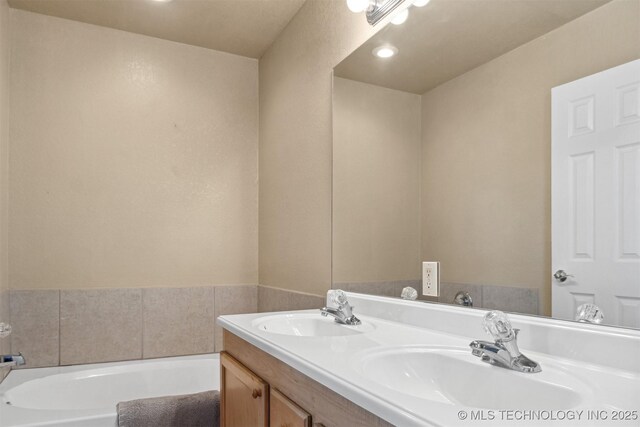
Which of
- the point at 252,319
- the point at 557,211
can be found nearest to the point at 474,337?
the point at 557,211

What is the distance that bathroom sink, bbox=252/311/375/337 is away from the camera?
1694 millimetres

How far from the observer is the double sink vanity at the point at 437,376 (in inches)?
29.4

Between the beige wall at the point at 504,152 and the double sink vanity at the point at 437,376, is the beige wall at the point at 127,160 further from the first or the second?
the beige wall at the point at 504,152

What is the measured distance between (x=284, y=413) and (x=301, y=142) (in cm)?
156

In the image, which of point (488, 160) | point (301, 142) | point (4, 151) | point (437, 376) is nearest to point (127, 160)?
point (4, 151)

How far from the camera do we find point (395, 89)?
1.74m

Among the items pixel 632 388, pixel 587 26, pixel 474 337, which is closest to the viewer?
pixel 632 388

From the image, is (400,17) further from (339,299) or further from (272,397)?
(272,397)

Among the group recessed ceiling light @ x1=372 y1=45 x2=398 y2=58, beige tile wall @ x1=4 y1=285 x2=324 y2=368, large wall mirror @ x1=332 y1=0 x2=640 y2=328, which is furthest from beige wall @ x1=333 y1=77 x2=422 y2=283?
beige tile wall @ x1=4 y1=285 x2=324 y2=368

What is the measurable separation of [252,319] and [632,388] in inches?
48.7

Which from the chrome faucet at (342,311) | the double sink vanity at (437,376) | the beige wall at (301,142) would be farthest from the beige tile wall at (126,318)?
the double sink vanity at (437,376)

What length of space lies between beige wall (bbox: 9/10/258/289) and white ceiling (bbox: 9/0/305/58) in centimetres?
9

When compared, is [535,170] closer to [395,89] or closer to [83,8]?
[395,89]

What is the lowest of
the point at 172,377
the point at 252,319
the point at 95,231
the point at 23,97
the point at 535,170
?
the point at 172,377
